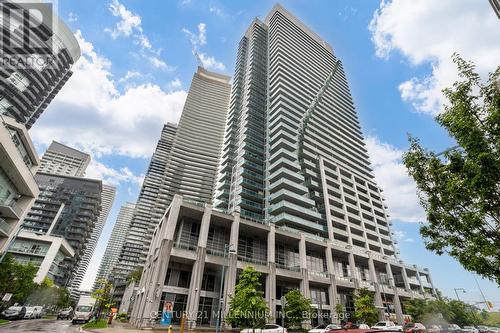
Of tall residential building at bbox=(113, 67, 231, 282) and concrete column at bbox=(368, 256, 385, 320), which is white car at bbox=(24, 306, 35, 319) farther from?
tall residential building at bbox=(113, 67, 231, 282)

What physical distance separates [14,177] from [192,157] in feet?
290

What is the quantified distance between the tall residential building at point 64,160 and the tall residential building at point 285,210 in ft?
418

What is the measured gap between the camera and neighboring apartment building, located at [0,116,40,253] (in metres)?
28.5

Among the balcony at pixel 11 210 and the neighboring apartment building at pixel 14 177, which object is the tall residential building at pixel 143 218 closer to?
the neighboring apartment building at pixel 14 177

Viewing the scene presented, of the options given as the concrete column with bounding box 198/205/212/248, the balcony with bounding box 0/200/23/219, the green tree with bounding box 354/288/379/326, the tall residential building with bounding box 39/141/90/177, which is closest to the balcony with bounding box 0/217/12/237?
the balcony with bounding box 0/200/23/219

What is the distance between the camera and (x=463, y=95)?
10.2 meters

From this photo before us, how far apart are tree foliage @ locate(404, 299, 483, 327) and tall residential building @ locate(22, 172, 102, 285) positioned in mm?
110838

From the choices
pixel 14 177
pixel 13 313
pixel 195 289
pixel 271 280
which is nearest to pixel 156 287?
pixel 195 289

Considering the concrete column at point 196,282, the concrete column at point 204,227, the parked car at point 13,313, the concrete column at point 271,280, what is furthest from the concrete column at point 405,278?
the parked car at point 13,313

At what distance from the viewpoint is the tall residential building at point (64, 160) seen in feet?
498

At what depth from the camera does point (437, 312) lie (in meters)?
46.5

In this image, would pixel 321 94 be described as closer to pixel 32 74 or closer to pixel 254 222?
pixel 254 222

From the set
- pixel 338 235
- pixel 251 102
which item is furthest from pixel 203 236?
pixel 251 102

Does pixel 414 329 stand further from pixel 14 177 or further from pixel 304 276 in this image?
pixel 14 177
